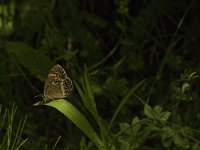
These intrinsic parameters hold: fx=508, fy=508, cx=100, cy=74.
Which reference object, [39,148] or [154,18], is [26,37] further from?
[39,148]

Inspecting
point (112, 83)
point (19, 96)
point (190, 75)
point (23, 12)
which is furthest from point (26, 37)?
point (190, 75)

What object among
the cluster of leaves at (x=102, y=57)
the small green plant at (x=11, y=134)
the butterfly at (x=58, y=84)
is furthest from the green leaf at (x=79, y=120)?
the cluster of leaves at (x=102, y=57)

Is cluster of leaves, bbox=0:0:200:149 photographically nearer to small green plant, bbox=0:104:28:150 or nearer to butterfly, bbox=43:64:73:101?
small green plant, bbox=0:104:28:150

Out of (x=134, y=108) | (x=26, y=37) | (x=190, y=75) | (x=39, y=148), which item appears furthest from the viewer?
(x=26, y=37)

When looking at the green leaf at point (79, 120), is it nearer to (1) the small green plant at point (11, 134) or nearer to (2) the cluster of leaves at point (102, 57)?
(1) the small green plant at point (11, 134)

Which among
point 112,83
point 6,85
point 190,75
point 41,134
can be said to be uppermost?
point 190,75

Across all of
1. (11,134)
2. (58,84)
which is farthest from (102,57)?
(58,84)
